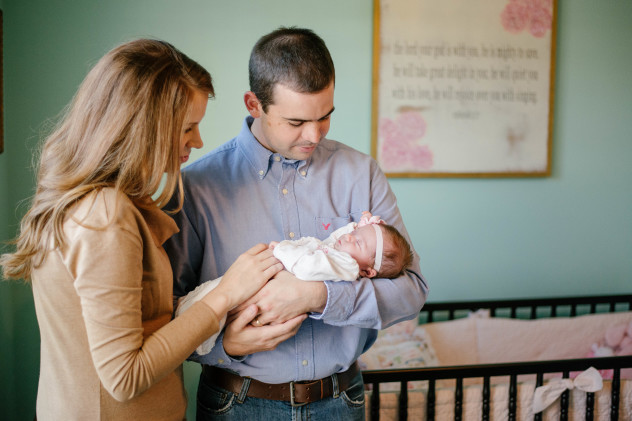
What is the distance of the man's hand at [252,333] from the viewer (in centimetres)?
117

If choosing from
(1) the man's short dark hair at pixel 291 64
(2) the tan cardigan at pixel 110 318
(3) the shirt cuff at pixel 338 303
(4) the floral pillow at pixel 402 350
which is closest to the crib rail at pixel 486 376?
(4) the floral pillow at pixel 402 350

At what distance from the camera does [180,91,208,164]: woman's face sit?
1072mm

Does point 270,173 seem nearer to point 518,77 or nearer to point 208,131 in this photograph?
point 208,131

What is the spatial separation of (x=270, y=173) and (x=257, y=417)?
65cm

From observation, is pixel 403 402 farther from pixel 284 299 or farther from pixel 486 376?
pixel 284 299

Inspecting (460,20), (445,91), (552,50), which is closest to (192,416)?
(445,91)

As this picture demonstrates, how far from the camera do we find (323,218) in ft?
4.61

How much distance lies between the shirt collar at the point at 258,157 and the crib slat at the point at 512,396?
1.38m

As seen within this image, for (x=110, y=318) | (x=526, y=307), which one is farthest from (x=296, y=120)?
(x=526, y=307)

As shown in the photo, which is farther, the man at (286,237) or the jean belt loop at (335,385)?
the jean belt loop at (335,385)

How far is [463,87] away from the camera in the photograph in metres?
2.79

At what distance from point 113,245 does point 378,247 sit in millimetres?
684

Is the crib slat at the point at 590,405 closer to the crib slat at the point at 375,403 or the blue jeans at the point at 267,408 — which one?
the crib slat at the point at 375,403

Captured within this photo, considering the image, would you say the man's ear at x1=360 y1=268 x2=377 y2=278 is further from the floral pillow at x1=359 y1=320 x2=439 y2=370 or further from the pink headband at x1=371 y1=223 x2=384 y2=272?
the floral pillow at x1=359 y1=320 x2=439 y2=370
